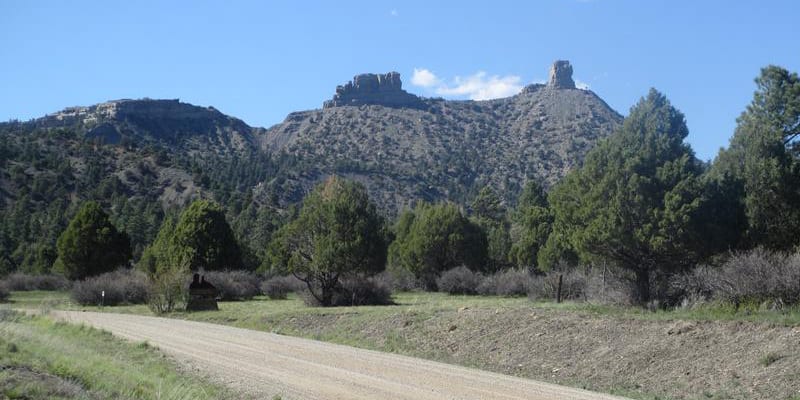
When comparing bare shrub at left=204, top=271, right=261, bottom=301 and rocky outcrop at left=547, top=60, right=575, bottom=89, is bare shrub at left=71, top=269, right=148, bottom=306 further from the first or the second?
rocky outcrop at left=547, top=60, right=575, bottom=89

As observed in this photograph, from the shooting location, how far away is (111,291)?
43.0 meters

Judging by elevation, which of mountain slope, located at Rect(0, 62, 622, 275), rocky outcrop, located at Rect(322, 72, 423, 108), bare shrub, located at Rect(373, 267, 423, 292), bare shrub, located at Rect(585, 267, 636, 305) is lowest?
bare shrub, located at Rect(373, 267, 423, 292)

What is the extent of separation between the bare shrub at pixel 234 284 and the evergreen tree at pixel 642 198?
2655cm

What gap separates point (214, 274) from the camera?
46469 millimetres

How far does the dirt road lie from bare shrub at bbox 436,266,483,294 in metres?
25.8

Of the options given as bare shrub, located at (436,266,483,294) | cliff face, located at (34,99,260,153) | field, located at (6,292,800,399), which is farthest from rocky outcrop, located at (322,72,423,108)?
field, located at (6,292,800,399)

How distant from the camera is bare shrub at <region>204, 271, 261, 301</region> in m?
45.8

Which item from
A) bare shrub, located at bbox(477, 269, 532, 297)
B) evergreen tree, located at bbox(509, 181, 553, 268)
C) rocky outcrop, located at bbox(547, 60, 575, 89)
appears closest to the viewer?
bare shrub, located at bbox(477, 269, 532, 297)

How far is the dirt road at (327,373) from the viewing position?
13.0 m

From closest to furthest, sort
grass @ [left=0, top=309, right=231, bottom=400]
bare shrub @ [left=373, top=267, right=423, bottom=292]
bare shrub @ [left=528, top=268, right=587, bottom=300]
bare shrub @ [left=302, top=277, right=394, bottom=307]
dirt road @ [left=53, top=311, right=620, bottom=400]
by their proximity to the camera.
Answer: grass @ [left=0, top=309, right=231, bottom=400], dirt road @ [left=53, top=311, right=620, bottom=400], bare shrub @ [left=528, top=268, right=587, bottom=300], bare shrub @ [left=302, top=277, right=394, bottom=307], bare shrub @ [left=373, top=267, right=423, bottom=292]

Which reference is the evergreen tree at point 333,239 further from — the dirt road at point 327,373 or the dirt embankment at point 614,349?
the dirt road at point 327,373

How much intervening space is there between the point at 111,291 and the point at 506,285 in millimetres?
24049

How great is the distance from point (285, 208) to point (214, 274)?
63493 mm

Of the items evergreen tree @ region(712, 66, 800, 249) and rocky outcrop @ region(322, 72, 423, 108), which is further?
rocky outcrop @ region(322, 72, 423, 108)
